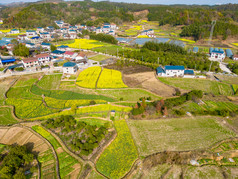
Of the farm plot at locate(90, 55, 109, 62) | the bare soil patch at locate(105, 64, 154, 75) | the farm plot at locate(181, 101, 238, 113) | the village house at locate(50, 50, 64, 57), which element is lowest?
the farm plot at locate(181, 101, 238, 113)

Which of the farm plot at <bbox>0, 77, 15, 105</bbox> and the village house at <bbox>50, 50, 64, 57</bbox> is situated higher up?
the village house at <bbox>50, 50, 64, 57</bbox>

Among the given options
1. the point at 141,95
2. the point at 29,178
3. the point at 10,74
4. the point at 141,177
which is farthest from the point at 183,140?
the point at 10,74

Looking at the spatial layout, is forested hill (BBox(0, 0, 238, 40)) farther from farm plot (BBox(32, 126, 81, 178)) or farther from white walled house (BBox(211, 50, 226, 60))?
farm plot (BBox(32, 126, 81, 178))

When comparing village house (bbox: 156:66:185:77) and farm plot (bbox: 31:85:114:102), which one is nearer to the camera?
farm plot (bbox: 31:85:114:102)

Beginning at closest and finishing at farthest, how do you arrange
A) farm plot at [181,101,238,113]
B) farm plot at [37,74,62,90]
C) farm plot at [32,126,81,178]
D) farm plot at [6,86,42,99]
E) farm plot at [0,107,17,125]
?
1. farm plot at [32,126,81,178]
2. farm plot at [0,107,17,125]
3. farm plot at [181,101,238,113]
4. farm plot at [6,86,42,99]
5. farm plot at [37,74,62,90]

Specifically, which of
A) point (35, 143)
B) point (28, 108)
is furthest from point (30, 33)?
point (35, 143)

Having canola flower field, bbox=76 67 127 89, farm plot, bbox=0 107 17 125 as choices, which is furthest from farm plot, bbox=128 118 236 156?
farm plot, bbox=0 107 17 125

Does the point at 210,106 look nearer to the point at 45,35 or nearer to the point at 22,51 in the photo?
the point at 22,51
